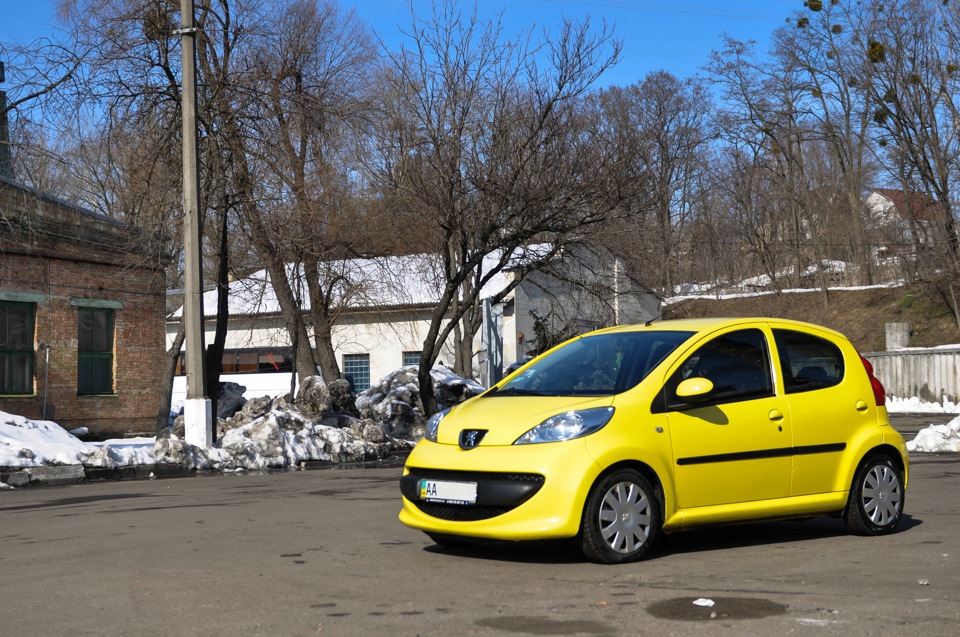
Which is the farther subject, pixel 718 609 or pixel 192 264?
pixel 192 264

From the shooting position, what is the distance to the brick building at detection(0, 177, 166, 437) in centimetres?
2203

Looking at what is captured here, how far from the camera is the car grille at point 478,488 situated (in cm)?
698

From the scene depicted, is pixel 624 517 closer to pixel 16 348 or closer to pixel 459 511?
pixel 459 511

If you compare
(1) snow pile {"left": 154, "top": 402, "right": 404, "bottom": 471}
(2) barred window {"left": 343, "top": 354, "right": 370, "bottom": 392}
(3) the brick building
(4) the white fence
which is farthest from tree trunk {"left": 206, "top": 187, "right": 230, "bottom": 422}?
(4) the white fence

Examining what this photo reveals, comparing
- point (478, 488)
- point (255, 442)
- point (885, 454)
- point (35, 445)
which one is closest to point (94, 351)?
point (255, 442)

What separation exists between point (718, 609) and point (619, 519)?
1436 millimetres

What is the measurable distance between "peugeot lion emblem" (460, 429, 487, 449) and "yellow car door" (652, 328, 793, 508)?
116cm

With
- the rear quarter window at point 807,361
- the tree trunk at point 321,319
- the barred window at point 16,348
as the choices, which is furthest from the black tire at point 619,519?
the tree trunk at point 321,319

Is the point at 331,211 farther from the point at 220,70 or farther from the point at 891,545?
the point at 891,545

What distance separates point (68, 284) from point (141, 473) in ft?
27.3

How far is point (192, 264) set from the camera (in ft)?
58.9

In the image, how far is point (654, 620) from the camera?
550 centimetres

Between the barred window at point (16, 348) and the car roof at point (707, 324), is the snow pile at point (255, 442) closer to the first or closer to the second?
the barred window at point (16, 348)

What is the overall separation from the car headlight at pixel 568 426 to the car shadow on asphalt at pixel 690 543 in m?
0.70
